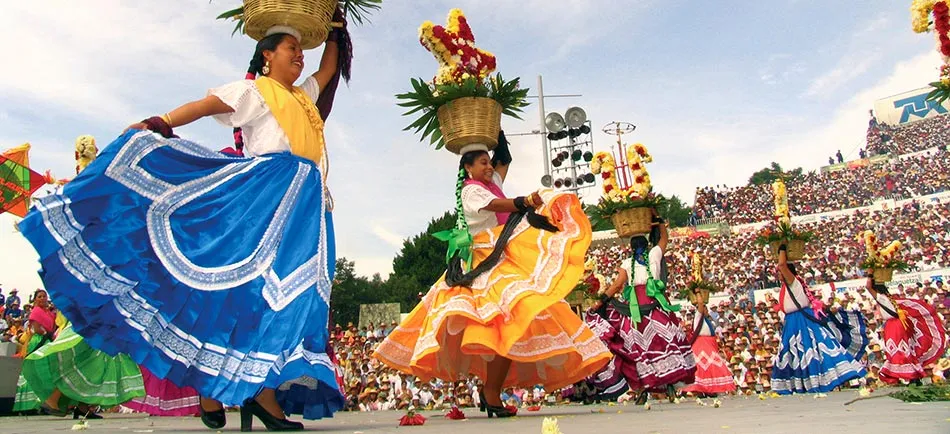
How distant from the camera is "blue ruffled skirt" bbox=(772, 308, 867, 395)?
871 centimetres

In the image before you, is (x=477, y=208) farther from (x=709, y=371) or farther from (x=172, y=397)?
(x=709, y=371)

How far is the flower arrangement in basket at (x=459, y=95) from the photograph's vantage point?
18.5ft

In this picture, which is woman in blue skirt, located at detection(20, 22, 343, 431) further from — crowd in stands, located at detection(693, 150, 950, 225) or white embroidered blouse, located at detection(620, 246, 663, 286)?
crowd in stands, located at detection(693, 150, 950, 225)

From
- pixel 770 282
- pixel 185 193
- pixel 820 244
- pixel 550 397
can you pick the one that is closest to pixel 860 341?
pixel 550 397

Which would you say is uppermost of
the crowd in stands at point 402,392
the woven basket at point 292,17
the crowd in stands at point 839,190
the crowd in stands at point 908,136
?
the crowd in stands at point 908,136

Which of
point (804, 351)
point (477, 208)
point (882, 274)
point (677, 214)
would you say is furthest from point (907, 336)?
point (677, 214)

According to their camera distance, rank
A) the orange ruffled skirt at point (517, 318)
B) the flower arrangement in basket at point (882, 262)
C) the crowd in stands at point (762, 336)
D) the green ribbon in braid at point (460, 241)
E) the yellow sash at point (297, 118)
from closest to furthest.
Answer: the yellow sash at point (297, 118) < the orange ruffled skirt at point (517, 318) < the green ribbon in braid at point (460, 241) < the flower arrangement in basket at point (882, 262) < the crowd in stands at point (762, 336)

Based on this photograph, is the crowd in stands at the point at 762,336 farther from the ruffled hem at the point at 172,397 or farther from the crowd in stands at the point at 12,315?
the crowd in stands at the point at 12,315

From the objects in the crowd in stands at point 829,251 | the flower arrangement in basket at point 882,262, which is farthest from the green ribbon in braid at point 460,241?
the crowd in stands at point 829,251

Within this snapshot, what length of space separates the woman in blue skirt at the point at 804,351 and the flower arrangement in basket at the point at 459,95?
17.2ft

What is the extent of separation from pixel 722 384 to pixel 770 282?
2046 centimetres

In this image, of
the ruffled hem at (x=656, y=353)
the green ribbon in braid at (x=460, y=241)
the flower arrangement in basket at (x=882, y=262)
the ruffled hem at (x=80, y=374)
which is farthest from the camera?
the flower arrangement in basket at (x=882, y=262)

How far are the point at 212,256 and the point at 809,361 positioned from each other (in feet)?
25.6

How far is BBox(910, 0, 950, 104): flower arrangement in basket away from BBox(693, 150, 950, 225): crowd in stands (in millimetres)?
40031
